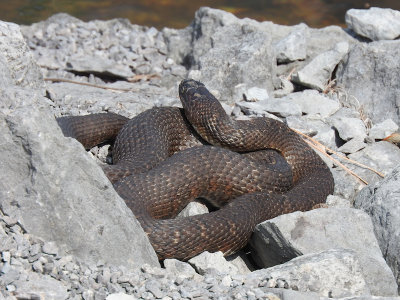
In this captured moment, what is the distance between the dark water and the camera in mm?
14055

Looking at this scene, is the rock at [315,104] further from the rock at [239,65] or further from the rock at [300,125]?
the rock at [239,65]

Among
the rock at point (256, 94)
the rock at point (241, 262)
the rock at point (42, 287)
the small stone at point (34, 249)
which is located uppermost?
the small stone at point (34, 249)

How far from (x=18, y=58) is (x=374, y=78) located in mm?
4460

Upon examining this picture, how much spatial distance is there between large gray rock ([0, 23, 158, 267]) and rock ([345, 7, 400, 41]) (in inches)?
253

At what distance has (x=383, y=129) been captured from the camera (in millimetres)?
8836

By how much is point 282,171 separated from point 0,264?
3.38m

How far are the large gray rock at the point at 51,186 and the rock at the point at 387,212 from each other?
2.23m

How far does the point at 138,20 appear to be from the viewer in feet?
45.9

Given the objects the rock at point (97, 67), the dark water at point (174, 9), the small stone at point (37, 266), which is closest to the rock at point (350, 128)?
the rock at point (97, 67)

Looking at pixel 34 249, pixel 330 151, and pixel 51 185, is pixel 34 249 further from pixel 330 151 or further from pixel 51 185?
pixel 330 151

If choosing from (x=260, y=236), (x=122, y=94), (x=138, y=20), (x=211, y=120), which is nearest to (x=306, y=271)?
(x=260, y=236)

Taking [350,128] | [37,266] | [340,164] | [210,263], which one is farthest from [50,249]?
[350,128]

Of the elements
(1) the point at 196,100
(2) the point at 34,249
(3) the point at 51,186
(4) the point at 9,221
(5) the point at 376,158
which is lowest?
(5) the point at 376,158

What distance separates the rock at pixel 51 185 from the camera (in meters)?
5.08
